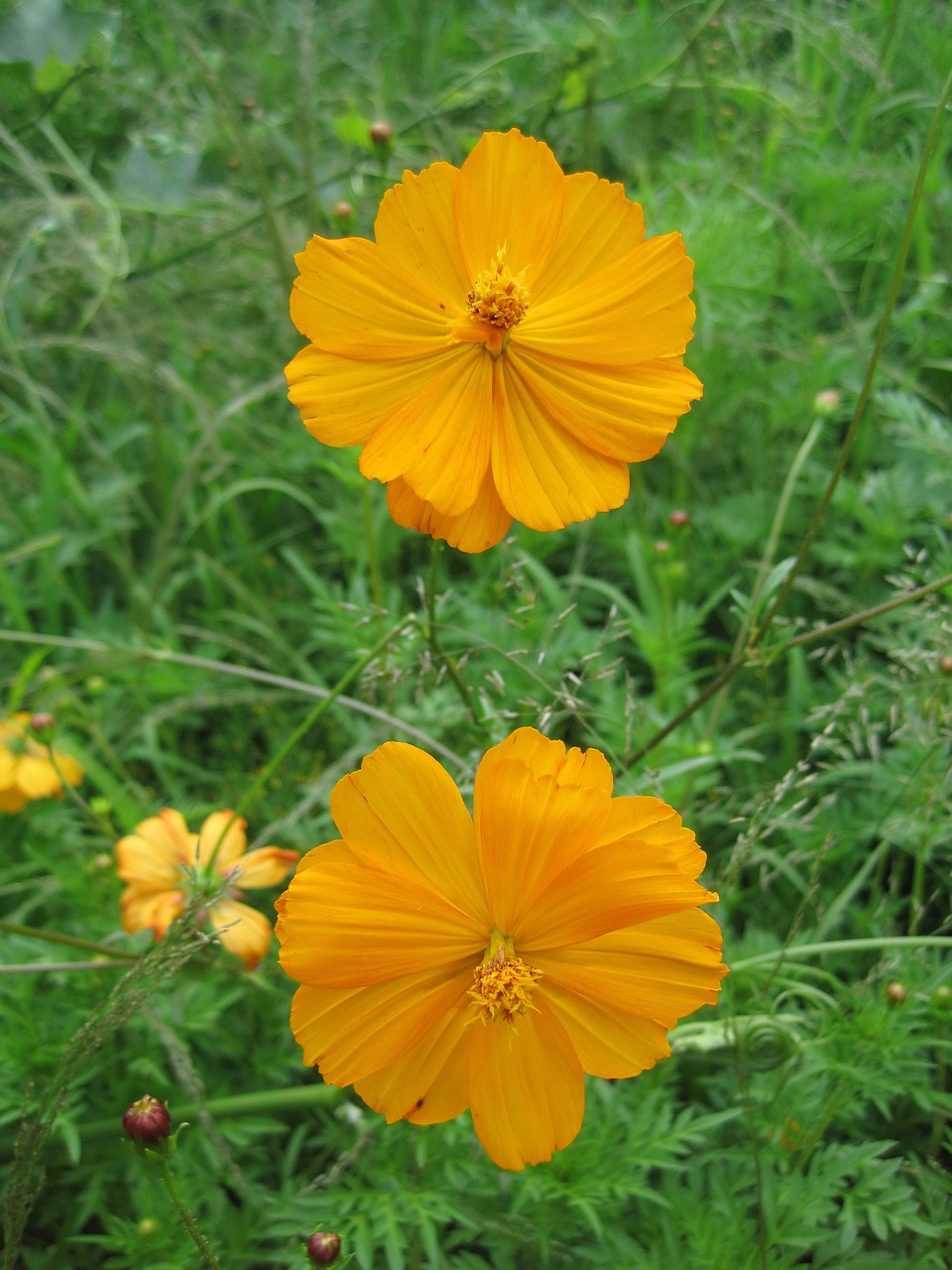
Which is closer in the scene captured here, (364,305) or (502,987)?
(502,987)

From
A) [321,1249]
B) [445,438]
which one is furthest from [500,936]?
[445,438]

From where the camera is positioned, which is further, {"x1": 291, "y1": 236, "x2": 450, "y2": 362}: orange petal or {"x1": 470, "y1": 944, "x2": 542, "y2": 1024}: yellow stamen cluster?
{"x1": 291, "y1": 236, "x2": 450, "y2": 362}: orange petal

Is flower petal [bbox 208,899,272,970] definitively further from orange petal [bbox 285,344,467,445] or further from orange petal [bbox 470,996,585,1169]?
orange petal [bbox 285,344,467,445]

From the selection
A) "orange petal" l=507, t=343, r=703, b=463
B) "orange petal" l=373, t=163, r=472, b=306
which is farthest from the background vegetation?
"orange petal" l=373, t=163, r=472, b=306

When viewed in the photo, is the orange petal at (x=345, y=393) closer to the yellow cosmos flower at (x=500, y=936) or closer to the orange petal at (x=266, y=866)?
the yellow cosmos flower at (x=500, y=936)

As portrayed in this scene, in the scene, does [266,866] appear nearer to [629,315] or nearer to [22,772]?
[22,772]

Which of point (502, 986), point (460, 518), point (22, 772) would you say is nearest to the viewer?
point (502, 986)
